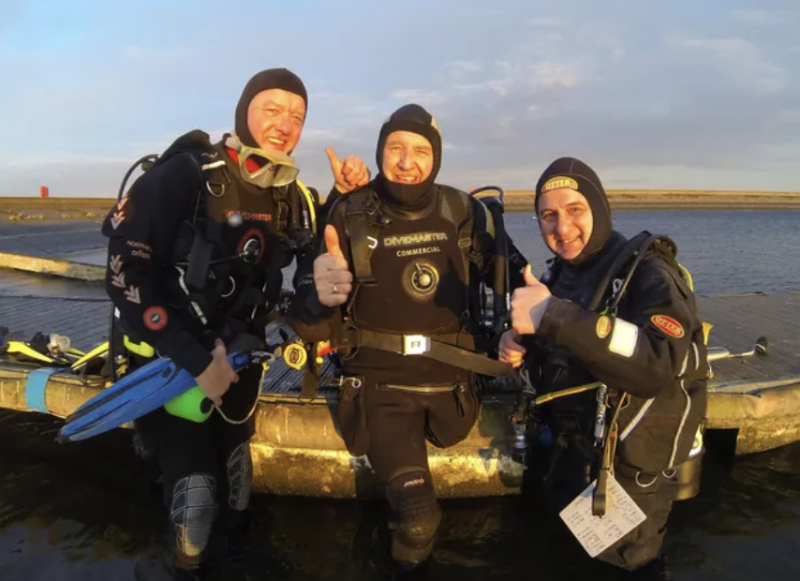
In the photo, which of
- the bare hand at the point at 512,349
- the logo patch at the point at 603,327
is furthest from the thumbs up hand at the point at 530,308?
the bare hand at the point at 512,349

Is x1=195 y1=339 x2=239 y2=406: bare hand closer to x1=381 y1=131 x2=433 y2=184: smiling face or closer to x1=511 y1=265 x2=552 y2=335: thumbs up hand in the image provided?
x1=381 y1=131 x2=433 y2=184: smiling face

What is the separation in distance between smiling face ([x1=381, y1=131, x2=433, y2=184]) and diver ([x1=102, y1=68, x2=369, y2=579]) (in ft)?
0.97

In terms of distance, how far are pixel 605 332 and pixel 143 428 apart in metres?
2.47

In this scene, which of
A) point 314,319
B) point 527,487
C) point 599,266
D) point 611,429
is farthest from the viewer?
point 527,487

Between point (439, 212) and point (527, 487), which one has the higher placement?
point (439, 212)

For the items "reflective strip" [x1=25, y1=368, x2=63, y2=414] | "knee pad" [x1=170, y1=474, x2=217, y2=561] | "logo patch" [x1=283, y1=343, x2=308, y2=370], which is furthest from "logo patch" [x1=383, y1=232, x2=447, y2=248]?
"reflective strip" [x1=25, y1=368, x2=63, y2=414]

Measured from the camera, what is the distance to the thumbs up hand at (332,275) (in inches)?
98.3

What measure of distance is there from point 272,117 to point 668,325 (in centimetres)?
221

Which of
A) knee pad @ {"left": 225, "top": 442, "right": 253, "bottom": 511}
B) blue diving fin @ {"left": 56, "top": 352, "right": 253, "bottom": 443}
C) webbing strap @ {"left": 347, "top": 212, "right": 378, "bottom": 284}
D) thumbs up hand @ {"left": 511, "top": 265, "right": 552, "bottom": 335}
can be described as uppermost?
webbing strap @ {"left": 347, "top": 212, "right": 378, "bottom": 284}

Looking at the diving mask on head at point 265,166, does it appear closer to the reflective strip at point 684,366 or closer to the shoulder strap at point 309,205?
the shoulder strap at point 309,205

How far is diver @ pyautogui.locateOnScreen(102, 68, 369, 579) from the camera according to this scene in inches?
106

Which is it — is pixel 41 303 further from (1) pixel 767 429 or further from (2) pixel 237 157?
(1) pixel 767 429

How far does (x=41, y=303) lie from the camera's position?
29.8 feet

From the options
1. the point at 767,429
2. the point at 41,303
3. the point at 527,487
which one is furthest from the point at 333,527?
the point at 41,303
